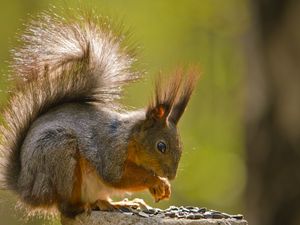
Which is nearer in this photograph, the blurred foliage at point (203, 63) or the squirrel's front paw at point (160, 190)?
the squirrel's front paw at point (160, 190)

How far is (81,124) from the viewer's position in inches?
147

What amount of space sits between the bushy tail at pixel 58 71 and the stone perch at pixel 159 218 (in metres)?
0.53

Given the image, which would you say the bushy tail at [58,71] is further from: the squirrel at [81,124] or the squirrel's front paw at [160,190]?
the squirrel's front paw at [160,190]

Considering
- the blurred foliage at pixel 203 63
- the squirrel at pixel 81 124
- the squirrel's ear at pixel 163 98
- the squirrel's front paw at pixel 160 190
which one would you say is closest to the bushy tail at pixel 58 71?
the squirrel at pixel 81 124

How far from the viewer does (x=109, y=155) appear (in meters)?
3.71

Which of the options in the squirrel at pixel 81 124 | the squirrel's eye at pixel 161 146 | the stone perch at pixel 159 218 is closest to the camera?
the stone perch at pixel 159 218

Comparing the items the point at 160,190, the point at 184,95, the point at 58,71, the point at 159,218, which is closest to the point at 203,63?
the point at 58,71

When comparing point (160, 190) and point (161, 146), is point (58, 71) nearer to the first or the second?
point (161, 146)

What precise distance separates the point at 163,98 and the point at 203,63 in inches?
222

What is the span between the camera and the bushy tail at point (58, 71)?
12.8 feet

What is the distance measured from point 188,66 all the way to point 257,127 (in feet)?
8.72

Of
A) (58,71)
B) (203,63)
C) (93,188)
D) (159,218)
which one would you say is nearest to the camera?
(159,218)

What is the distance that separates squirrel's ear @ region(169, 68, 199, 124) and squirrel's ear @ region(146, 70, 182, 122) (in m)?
0.03

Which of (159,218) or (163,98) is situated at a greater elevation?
(163,98)
